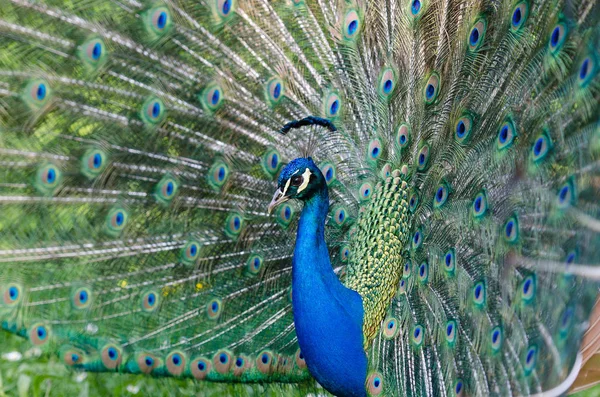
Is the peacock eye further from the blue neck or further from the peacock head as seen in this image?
the blue neck

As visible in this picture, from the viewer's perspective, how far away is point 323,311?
2.21m

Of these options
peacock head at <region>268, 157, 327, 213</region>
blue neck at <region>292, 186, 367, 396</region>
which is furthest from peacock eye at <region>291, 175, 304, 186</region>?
blue neck at <region>292, 186, 367, 396</region>

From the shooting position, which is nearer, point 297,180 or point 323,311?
point 297,180

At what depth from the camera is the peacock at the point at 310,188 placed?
2.01m

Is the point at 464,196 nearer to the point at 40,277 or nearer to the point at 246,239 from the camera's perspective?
the point at 246,239

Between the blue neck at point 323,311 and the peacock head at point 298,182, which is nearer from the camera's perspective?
the peacock head at point 298,182

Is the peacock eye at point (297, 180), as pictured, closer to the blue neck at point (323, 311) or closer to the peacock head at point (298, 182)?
the peacock head at point (298, 182)

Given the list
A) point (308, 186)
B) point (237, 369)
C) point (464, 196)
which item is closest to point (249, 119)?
point (308, 186)

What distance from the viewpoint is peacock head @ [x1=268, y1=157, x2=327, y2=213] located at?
2037 mm

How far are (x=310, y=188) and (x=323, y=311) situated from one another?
0.36 m

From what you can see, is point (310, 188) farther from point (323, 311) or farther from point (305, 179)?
point (323, 311)

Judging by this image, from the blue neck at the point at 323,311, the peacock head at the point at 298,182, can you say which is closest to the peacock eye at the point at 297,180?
the peacock head at the point at 298,182

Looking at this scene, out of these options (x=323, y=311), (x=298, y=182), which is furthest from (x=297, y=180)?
(x=323, y=311)

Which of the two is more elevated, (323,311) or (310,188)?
(310,188)
